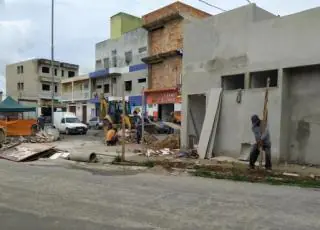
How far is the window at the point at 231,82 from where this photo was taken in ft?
54.3

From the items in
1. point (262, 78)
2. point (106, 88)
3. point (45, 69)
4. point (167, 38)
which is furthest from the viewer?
point (45, 69)

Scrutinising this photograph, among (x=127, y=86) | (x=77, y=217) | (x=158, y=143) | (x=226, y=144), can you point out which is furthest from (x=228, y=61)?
(x=127, y=86)

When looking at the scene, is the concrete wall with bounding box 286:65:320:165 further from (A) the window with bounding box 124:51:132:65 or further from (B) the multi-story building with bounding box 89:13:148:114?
Answer: (A) the window with bounding box 124:51:132:65

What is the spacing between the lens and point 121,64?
5178 centimetres

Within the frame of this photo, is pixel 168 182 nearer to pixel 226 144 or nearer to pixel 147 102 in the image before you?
pixel 226 144

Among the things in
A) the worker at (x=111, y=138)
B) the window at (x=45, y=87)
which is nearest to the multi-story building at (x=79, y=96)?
the window at (x=45, y=87)

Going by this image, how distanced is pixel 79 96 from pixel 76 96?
984 mm

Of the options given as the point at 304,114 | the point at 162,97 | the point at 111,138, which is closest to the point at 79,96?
the point at 162,97

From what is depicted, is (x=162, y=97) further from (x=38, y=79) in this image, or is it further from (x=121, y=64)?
(x=38, y=79)

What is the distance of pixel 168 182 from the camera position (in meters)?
10.6

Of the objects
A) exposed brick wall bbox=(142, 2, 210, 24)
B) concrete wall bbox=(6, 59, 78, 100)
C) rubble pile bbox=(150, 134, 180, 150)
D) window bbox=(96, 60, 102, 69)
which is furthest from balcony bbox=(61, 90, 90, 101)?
rubble pile bbox=(150, 134, 180, 150)

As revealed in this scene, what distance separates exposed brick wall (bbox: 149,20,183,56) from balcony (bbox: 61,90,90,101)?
15.6 meters

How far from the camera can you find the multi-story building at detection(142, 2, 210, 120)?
41406 millimetres

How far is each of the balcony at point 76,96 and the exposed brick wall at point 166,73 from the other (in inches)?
603
